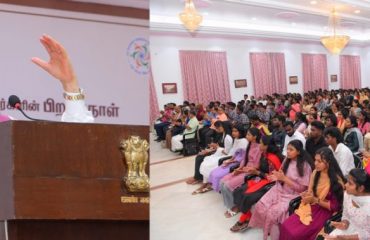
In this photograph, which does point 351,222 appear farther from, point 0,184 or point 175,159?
point 175,159

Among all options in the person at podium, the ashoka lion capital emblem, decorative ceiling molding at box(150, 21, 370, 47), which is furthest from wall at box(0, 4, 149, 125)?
decorative ceiling molding at box(150, 21, 370, 47)

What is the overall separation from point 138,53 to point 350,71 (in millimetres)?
12226

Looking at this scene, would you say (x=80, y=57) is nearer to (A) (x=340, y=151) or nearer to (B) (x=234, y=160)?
(A) (x=340, y=151)

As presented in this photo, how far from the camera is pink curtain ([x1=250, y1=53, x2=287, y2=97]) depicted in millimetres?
9438

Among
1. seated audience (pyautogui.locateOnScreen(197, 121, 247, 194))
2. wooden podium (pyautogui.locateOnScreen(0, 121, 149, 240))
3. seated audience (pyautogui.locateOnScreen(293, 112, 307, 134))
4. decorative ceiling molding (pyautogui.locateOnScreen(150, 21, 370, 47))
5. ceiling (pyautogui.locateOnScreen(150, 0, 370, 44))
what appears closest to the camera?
wooden podium (pyautogui.locateOnScreen(0, 121, 149, 240))

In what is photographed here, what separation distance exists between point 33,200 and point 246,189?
8.30 ft

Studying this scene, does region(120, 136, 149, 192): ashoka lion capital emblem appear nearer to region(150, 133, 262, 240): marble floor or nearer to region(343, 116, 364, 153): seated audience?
region(150, 133, 262, 240): marble floor

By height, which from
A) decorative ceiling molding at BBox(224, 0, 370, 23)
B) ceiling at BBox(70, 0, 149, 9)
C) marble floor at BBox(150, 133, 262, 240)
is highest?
decorative ceiling molding at BBox(224, 0, 370, 23)

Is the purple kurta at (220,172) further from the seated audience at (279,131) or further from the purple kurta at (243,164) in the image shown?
the seated audience at (279,131)

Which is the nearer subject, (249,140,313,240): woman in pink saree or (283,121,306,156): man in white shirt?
(249,140,313,240): woman in pink saree

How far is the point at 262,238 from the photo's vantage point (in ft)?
8.45

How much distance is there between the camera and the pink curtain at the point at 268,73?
9438 millimetres

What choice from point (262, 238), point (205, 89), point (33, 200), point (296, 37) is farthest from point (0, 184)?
point (296, 37)

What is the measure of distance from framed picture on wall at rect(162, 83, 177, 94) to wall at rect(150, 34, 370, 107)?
7 centimetres
